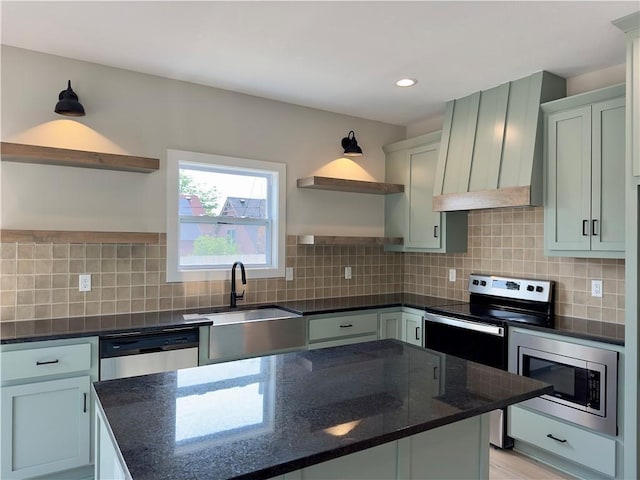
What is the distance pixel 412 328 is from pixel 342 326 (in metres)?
0.65

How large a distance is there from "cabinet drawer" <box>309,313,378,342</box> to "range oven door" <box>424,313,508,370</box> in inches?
17.5

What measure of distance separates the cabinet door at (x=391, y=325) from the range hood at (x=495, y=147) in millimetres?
982

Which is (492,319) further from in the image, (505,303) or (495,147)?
(495,147)

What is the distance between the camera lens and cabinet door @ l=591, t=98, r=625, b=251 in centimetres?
267

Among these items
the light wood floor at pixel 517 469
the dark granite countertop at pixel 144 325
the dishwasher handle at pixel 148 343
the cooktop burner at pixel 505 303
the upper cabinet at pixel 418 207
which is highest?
the upper cabinet at pixel 418 207

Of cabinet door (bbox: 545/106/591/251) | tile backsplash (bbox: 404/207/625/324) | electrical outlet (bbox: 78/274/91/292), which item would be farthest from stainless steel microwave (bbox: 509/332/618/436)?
electrical outlet (bbox: 78/274/91/292)

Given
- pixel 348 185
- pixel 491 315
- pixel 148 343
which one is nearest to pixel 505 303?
pixel 491 315

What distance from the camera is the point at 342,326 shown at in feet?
11.6

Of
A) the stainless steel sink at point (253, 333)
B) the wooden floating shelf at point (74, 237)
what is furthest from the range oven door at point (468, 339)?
the wooden floating shelf at point (74, 237)

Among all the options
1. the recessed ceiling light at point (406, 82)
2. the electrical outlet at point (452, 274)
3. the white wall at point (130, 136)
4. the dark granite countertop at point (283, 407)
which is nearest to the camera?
the dark granite countertop at point (283, 407)

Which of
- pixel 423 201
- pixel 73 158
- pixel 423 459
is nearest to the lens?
pixel 423 459

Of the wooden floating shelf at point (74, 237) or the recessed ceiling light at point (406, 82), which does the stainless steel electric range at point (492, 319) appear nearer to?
the recessed ceiling light at point (406, 82)

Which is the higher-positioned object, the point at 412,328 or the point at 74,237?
the point at 74,237

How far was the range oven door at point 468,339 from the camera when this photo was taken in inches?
121
